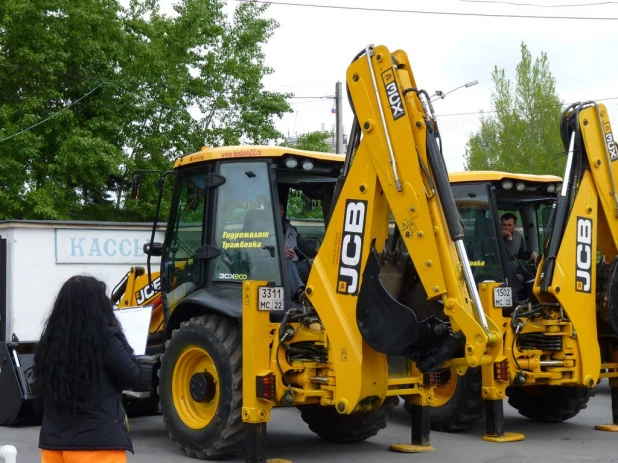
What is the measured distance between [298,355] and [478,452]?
6.89ft

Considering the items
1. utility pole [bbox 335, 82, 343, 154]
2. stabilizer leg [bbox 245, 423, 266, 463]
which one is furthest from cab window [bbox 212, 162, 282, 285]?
utility pole [bbox 335, 82, 343, 154]

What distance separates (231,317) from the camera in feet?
28.2

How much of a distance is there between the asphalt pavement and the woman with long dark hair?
3.89 meters

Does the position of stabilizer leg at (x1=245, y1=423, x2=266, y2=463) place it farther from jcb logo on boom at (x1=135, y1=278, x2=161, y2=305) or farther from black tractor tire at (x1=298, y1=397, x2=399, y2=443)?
jcb logo on boom at (x1=135, y1=278, x2=161, y2=305)

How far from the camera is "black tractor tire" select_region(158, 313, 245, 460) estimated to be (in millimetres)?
8398

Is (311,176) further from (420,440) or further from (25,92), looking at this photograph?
(25,92)

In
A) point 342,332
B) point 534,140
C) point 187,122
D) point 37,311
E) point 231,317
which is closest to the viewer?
point 342,332

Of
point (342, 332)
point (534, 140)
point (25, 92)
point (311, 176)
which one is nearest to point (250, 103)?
point (25, 92)

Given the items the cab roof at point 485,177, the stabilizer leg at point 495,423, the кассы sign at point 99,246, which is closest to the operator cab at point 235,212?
the cab roof at point 485,177

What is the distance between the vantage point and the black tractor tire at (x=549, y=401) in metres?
10.9

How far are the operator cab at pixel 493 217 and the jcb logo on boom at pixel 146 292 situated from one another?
3.57m

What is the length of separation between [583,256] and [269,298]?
11.3 feet

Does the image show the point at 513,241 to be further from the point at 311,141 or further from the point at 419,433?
the point at 311,141

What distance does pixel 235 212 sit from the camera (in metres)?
9.12
